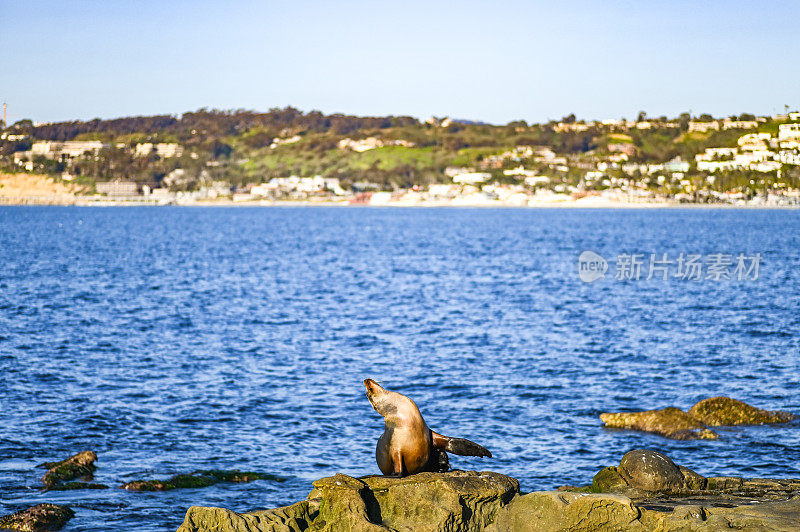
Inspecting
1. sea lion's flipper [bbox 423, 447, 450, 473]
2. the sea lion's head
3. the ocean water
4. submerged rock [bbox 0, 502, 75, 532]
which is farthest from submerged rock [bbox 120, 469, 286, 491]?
the sea lion's head

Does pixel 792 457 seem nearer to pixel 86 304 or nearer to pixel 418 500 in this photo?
pixel 418 500

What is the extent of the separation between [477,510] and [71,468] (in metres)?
11.4

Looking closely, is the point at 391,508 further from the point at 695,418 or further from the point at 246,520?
the point at 695,418

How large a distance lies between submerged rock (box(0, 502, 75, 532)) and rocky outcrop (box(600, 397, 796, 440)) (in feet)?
46.9

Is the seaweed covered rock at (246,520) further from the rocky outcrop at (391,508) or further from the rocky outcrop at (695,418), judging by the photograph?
the rocky outcrop at (695,418)

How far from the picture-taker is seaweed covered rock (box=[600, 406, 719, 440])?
2266 centimetres

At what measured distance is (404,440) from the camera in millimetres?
12312

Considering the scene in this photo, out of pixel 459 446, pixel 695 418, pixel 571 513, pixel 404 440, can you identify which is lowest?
pixel 695 418

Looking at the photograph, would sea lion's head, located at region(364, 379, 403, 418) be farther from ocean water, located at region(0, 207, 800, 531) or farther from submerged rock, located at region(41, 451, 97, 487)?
submerged rock, located at region(41, 451, 97, 487)

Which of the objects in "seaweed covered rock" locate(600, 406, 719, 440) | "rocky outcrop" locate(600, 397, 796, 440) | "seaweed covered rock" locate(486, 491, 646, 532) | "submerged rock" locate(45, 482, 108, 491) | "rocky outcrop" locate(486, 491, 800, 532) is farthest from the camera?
"rocky outcrop" locate(600, 397, 796, 440)

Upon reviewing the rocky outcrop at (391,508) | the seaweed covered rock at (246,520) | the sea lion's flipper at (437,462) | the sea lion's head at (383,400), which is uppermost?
the sea lion's head at (383,400)

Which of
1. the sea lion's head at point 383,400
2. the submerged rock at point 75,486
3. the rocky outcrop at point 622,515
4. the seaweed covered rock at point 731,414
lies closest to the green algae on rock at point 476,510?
the rocky outcrop at point 622,515

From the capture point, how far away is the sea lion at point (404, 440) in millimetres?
12281

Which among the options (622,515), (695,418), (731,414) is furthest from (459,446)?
(731,414)
